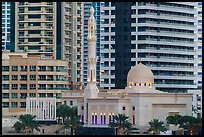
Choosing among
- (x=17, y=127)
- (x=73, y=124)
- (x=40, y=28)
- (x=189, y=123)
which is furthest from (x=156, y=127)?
(x=40, y=28)

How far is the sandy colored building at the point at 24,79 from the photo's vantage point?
96.5 metres

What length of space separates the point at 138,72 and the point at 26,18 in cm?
2655

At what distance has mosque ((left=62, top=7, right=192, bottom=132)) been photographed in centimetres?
8262

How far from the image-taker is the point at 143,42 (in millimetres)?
106000

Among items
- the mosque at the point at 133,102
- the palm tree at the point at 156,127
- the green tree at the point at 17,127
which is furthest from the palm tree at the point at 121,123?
the green tree at the point at 17,127

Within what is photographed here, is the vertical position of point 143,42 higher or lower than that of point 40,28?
lower

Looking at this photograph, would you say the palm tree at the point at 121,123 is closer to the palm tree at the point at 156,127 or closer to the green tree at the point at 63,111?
the palm tree at the point at 156,127

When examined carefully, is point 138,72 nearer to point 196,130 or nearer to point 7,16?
point 196,130

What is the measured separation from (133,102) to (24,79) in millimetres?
18372

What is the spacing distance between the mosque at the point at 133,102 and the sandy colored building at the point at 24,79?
38.2 feet

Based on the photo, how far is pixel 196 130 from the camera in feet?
253

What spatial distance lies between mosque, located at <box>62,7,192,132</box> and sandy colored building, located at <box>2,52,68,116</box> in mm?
11653

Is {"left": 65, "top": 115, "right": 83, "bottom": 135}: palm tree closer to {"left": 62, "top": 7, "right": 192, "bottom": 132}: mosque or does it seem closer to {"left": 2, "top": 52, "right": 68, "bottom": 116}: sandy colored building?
{"left": 62, "top": 7, "right": 192, "bottom": 132}: mosque

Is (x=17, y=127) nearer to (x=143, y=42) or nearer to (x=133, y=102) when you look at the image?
(x=133, y=102)
